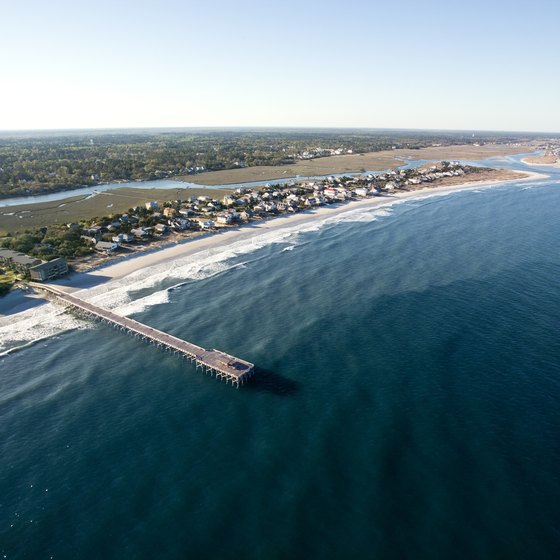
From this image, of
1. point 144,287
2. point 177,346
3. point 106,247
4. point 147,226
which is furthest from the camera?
point 147,226

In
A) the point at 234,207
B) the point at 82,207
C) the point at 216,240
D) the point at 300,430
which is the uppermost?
the point at 234,207

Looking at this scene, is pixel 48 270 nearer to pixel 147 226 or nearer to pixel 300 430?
pixel 147 226

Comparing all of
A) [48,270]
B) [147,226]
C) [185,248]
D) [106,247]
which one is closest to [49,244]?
[106,247]

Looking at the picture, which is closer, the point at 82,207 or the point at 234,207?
the point at 234,207

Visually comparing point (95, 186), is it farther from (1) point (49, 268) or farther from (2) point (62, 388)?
(2) point (62, 388)

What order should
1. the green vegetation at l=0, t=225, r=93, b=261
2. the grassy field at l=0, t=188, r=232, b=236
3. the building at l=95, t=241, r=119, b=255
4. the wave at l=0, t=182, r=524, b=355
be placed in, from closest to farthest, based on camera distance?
the wave at l=0, t=182, r=524, b=355
the green vegetation at l=0, t=225, r=93, b=261
the building at l=95, t=241, r=119, b=255
the grassy field at l=0, t=188, r=232, b=236

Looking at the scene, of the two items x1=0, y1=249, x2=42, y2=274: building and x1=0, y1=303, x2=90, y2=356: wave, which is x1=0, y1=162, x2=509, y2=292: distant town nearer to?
x1=0, y1=249, x2=42, y2=274: building

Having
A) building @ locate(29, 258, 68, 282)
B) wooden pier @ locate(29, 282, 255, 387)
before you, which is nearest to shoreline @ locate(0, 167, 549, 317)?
building @ locate(29, 258, 68, 282)
